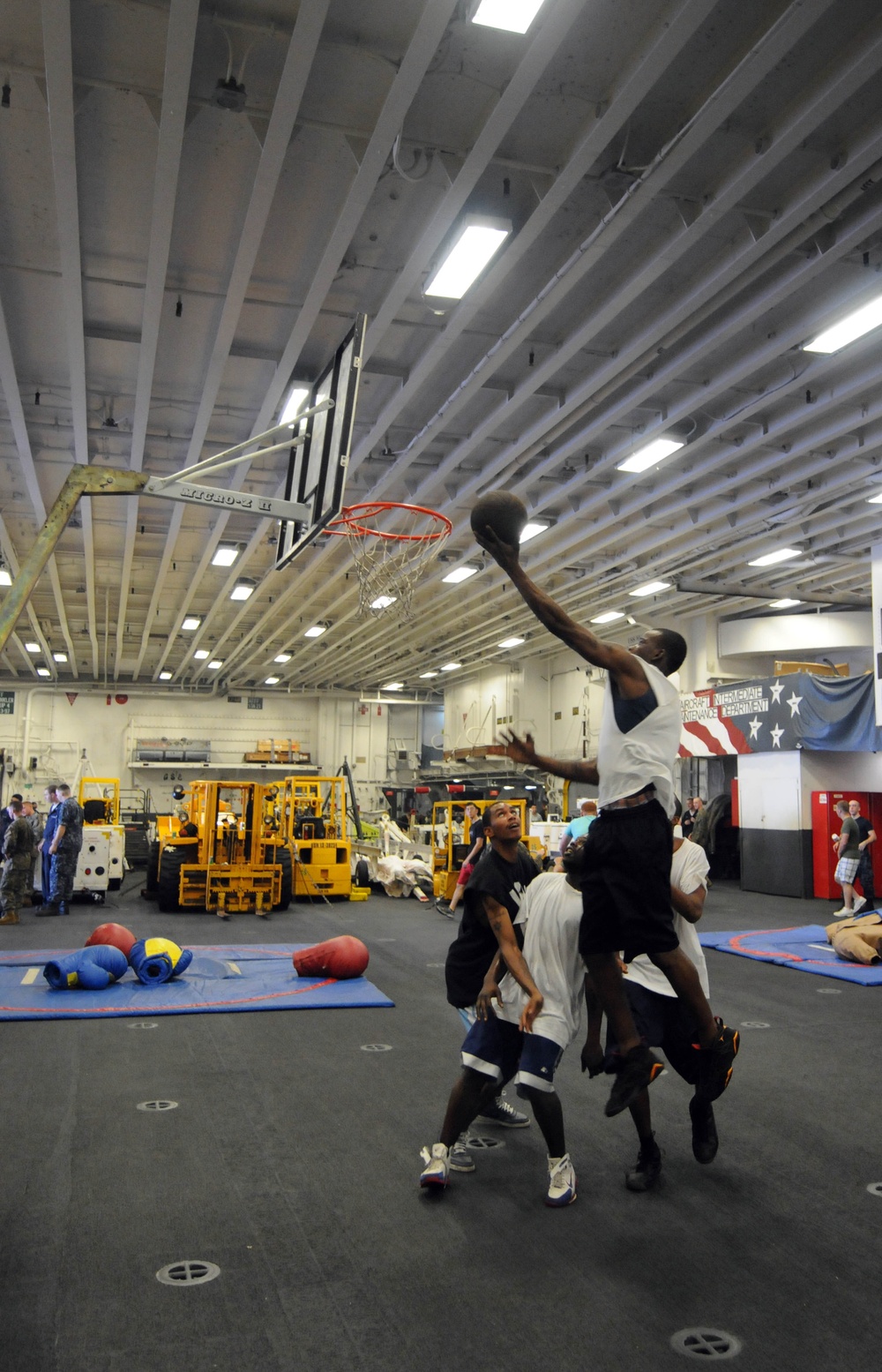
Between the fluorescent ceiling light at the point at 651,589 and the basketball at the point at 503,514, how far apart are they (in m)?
14.9

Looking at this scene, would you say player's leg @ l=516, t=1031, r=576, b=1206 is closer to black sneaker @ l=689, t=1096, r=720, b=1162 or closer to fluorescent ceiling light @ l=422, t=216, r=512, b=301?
black sneaker @ l=689, t=1096, r=720, b=1162

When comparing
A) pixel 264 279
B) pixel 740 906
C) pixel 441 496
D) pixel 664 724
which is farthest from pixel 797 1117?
pixel 740 906

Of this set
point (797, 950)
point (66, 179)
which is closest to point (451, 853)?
point (797, 950)

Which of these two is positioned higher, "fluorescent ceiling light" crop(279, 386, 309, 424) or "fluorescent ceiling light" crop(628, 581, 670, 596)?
"fluorescent ceiling light" crop(279, 386, 309, 424)

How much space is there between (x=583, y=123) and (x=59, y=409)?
694 cm

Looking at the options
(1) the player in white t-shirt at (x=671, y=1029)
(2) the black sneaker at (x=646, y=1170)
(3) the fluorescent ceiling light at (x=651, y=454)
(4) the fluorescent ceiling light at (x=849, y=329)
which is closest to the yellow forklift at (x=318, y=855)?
(3) the fluorescent ceiling light at (x=651, y=454)

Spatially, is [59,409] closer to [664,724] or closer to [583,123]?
[583,123]

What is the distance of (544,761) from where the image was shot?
3.61 meters

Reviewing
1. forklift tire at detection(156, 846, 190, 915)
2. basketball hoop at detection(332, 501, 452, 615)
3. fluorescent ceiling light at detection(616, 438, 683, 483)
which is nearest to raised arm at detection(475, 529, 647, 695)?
basketball hoop at detection(332, 501, 452, 615)

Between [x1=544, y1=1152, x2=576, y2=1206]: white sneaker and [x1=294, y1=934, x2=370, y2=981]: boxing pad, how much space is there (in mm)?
4900

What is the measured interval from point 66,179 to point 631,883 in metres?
5.92

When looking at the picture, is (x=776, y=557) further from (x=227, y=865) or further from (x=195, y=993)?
(x=195, y=993)

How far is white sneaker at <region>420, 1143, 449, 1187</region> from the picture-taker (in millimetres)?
3861

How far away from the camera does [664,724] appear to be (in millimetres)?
3277
